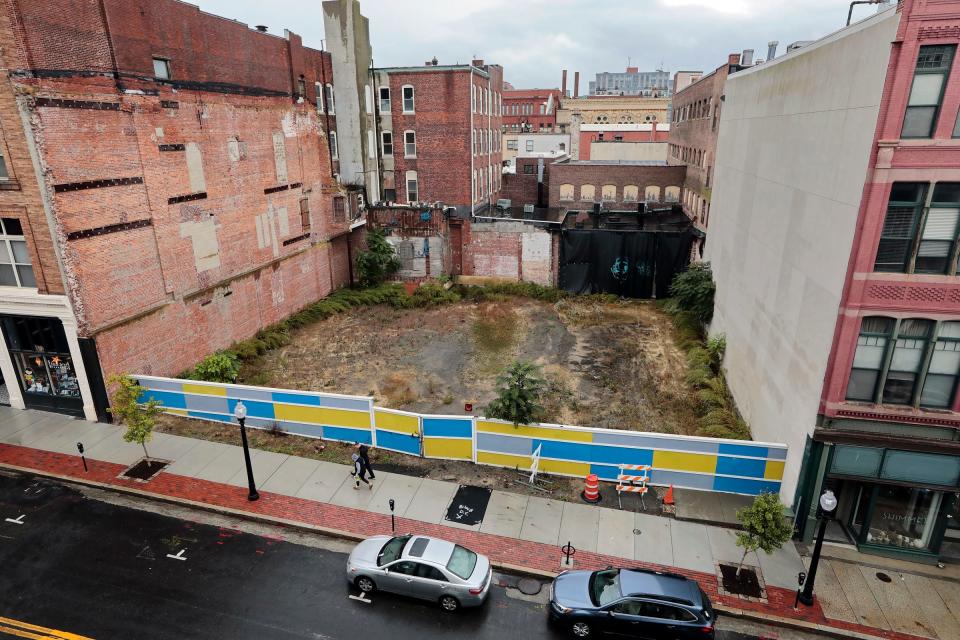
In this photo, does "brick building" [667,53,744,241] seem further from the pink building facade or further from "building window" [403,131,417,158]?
"building window" [403,131,417,158]

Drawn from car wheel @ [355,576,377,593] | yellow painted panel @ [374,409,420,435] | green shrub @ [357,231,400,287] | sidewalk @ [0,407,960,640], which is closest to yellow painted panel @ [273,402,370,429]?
yellow painted panel @ [374,409,420,435]

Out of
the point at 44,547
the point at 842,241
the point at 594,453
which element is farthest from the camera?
the point at 594,453

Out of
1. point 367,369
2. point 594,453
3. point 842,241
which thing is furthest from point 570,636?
point 367,369

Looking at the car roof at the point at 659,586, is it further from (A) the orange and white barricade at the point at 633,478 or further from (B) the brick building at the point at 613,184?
(B) the brick building at the point at 613,184

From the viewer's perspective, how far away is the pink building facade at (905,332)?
11.1m

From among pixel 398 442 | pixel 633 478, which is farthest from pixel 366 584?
pixel 633 478

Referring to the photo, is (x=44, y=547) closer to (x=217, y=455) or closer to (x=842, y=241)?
(x=217, y=455)

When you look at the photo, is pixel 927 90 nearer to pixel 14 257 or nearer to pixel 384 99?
pixel 14 257

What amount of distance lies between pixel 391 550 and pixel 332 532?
2513 mm

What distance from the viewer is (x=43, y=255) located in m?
17.4

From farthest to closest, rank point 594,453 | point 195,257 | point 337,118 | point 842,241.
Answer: point 337,118
point 195,257
point 594,453
point 842,241

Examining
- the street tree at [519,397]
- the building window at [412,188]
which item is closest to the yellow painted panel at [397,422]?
the street tree at [519,397]

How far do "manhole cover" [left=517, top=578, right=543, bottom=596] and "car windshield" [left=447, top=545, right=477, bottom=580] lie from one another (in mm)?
1356

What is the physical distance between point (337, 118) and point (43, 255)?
2137 cm
